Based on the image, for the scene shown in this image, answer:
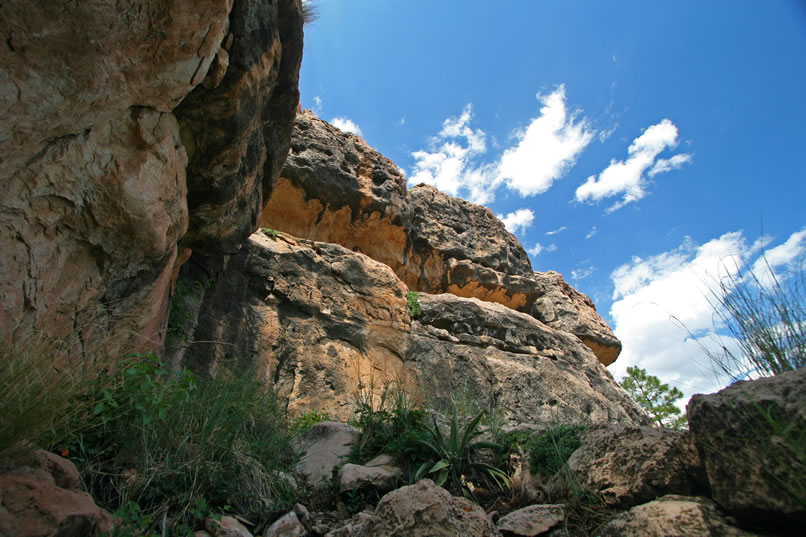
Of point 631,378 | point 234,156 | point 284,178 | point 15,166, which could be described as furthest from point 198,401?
point 631,378

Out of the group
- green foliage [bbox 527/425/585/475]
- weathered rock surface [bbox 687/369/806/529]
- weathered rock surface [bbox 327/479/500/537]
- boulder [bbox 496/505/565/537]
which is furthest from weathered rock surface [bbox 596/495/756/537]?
green foliage [bbox 527/425/585/475]

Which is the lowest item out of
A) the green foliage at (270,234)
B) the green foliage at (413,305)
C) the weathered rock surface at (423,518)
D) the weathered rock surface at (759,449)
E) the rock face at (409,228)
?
the weathered rock surface at (423,518)

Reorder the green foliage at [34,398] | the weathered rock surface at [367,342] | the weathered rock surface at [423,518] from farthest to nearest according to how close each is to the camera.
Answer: the weathered rock surface at [367,342] → the weathered rock surface at [423,518] → the green foliage at [34,398]

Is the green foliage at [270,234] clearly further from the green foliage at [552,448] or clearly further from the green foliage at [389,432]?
the green foliage at [552,448]

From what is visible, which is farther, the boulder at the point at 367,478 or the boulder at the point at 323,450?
the boulder at the point at 323,450

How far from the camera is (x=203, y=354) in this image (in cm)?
709

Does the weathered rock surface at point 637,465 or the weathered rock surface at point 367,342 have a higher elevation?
the weathered rock surface at point 367,342

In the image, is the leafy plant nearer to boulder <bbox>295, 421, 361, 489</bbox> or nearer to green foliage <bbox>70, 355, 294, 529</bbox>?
boulder <bbox>295, 421, 361, 489</bbox>

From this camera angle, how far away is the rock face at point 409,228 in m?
10.9

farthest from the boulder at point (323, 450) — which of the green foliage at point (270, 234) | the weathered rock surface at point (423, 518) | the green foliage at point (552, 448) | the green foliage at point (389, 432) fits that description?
the green foliage at point (270, 234)

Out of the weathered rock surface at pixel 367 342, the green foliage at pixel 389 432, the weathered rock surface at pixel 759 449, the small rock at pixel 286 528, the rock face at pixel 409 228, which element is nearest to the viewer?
the weathered rock surface at pixel 759 449

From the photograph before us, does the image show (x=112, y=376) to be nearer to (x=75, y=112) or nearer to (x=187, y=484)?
(x=187, y=484)

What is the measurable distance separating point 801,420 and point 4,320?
13.1 feet

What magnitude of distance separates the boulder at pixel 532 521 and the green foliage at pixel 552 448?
0.42 m
